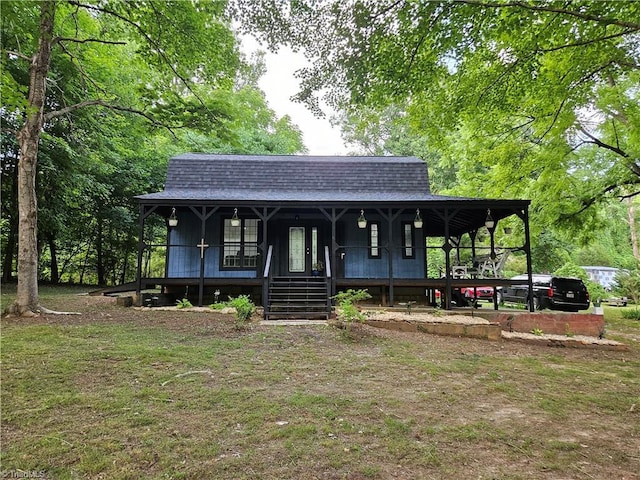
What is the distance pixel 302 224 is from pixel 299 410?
9260 millimetres

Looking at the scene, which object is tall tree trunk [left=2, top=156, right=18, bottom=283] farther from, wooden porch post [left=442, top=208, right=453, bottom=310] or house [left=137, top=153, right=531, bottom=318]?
wooden porch post [left=442, top=208, right=453, bottom=310]

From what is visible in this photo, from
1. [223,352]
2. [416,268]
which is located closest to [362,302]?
[416,268]

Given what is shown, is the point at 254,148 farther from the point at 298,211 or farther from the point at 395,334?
the point at 395,334

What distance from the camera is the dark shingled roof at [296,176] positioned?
12719mm

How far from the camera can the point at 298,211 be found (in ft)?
40.0

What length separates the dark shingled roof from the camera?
41.7 feet

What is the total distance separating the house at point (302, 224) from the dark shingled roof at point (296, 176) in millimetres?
38

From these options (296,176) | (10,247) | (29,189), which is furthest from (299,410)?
(10,247)

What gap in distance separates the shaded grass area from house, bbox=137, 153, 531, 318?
4.31 m

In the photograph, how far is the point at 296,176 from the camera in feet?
43.2

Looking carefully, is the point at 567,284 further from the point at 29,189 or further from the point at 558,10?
the point at 29,189

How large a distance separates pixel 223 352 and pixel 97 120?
40.3ft

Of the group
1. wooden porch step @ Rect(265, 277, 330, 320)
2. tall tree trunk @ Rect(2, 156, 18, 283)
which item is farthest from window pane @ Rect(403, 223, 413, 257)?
tall tree trunk @ Rect(2, 156, 18, 283)

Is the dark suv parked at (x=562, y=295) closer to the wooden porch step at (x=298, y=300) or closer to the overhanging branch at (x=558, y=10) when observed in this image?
the wooden porch step at (x=298, y=300)
